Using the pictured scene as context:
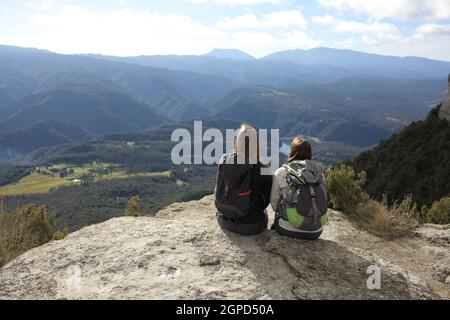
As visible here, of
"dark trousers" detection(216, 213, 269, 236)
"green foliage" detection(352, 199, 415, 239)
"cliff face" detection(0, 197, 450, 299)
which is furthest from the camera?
"green foliage" detection(352, 199, 415, 239)

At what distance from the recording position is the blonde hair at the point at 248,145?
20.6ft

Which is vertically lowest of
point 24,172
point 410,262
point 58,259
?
point 24,172

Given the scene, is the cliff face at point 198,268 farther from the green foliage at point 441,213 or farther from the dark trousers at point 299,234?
the green foliage at point 441,213

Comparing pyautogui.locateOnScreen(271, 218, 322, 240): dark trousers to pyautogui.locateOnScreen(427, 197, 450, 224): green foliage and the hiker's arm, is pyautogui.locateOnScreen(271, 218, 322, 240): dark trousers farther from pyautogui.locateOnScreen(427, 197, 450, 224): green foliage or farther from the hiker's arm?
pyautogui.locateOnScreen(427, 197, 450, 224): green foliage

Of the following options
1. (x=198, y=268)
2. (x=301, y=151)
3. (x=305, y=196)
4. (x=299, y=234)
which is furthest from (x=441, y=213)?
(x=198, y=268)

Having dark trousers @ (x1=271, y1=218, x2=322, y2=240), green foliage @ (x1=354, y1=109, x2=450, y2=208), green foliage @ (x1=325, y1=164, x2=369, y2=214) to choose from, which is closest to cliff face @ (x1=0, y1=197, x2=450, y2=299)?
dark trousers @ (x1=271, y1=218, x2=322, y2=240)

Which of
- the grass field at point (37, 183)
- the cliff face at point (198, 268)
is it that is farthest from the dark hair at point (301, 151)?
the grass field at point (37, 183)

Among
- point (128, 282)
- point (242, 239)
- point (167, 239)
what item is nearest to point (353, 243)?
point (242, 239)

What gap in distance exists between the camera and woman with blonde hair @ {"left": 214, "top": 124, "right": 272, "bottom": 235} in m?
6.29

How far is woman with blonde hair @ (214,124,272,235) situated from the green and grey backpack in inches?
16.3

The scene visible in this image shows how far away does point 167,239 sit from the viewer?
629cm

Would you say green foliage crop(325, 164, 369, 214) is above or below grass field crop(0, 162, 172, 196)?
above
